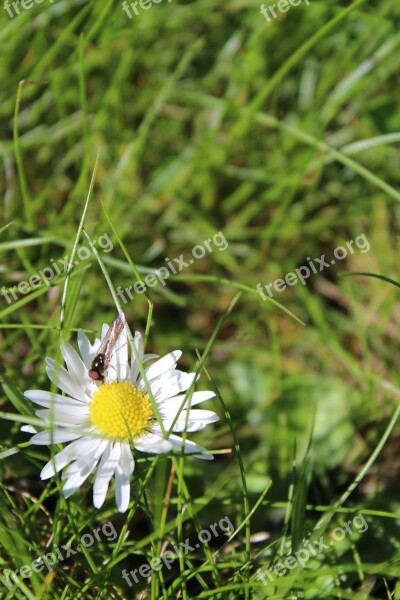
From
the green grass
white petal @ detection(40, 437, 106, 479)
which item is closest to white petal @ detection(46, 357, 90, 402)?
white petal @ detection(40, 437, 106, 479)

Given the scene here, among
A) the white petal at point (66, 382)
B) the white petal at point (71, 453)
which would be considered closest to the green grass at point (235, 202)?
the white petal at point (66, 382)

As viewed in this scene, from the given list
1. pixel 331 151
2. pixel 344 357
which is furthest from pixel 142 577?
pixel 331 151

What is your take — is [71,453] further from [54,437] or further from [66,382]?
[66,382]

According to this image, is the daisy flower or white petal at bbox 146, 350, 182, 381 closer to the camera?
the daisy flower

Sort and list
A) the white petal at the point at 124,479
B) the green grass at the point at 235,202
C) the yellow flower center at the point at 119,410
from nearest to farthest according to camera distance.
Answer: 1. the white petal at the point at 124,479
2. the yellow flower center at the point at 119,410
3. the green grass at the point at 235,202

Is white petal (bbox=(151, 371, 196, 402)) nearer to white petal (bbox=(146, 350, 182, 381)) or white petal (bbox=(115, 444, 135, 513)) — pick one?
white petal (bbox=(146, 350, 182, 381))

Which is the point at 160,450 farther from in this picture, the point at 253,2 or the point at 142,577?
the point at 253,2

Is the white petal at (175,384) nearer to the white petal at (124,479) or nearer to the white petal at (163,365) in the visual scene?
the white petal at (163,365)

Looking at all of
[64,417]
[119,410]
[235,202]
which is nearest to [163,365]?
[119,410]
